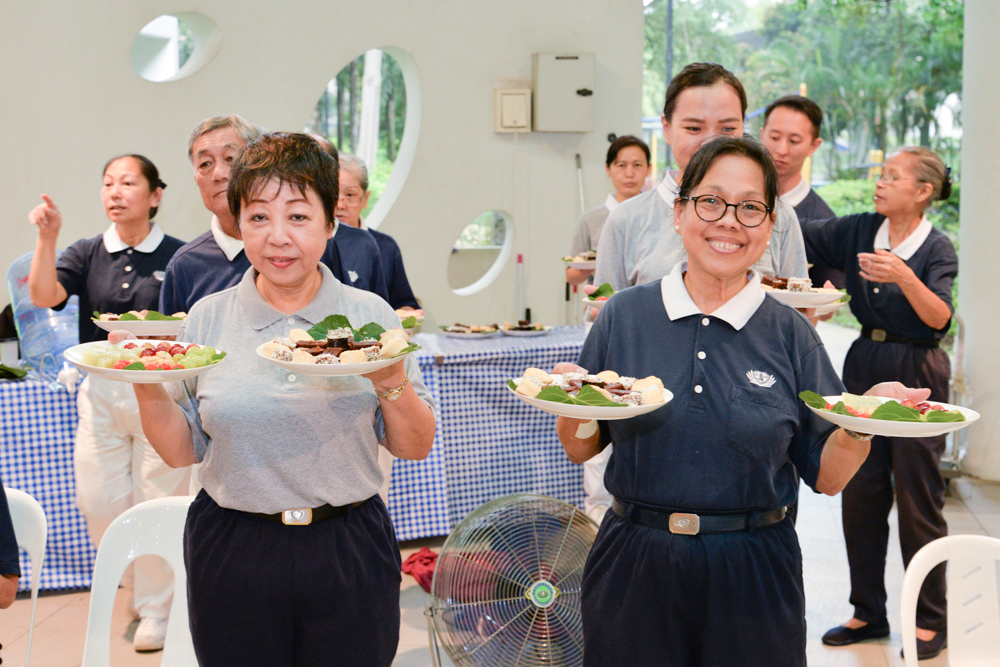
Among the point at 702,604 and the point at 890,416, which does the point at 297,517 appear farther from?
the point at 890,416

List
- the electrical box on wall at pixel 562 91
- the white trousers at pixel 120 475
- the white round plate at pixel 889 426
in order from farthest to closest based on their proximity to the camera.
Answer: the electrical box on wall at pixel 562 91 → the white trousers at pixel 120 475 → the white round plate at pixel 889 426

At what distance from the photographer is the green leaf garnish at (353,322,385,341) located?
153cm

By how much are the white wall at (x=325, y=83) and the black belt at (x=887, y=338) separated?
2.82 meters

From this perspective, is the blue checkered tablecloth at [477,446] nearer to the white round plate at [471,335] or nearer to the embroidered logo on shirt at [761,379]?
the white round plate at [471,335]

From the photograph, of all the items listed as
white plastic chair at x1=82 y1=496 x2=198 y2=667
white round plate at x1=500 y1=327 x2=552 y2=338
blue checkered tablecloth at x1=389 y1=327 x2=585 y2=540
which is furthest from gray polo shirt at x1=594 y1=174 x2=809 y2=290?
white round plate at x1=500 y1=327 x2=552 y2=338

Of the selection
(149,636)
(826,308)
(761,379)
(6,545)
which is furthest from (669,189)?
(149,636)

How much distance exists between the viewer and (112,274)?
312cm

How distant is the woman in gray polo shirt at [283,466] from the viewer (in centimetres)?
154

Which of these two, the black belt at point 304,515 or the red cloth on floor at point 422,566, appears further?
the red cloth on floor at point 422,566

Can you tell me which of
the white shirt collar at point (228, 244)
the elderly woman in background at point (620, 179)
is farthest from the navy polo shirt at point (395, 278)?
the elderly woman in background at point (620, 179)

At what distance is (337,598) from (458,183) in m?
4.45

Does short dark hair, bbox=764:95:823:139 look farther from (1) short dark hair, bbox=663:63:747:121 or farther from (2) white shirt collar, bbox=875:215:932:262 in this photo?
(1) short dark hair, bbox=663:63:747:121

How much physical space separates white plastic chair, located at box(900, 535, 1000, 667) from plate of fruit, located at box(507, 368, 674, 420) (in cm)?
90

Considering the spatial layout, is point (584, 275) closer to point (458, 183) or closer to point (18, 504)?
point (458, 183)
